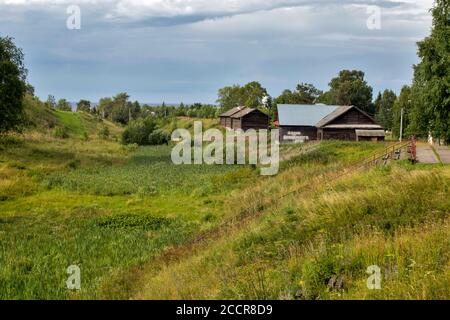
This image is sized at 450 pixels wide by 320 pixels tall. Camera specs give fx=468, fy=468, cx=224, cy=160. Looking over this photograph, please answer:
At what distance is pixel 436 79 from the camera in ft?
105

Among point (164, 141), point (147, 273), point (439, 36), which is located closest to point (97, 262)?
point (147, 273)

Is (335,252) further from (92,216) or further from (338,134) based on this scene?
(338,134)

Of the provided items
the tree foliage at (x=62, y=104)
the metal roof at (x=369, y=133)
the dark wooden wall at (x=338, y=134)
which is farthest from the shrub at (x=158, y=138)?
the tree foliage at (x=62, y=104)

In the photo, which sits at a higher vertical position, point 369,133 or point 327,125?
point 327,125

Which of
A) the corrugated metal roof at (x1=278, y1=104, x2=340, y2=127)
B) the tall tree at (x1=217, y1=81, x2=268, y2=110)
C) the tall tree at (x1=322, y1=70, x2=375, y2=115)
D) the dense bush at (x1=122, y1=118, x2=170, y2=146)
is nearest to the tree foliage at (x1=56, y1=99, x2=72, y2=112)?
the tall tree at (x1=217, y1=81, x2=268, y2=110)

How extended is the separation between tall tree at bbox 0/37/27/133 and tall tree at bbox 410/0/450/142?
1343 inches

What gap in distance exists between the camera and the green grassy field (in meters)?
8.98

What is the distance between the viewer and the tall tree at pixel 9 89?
135 ft

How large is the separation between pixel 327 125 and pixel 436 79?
Result: 23.5 metres

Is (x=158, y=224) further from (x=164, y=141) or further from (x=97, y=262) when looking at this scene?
(x=164, y=141)

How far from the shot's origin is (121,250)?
1595cm

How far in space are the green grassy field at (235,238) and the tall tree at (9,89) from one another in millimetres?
13873

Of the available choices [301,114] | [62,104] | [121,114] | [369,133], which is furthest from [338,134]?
[62,104]

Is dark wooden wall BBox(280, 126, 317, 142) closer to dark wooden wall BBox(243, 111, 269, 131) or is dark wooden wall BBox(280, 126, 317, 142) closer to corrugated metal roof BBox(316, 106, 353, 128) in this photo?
corrugated metal roof BBox(316, 106, 353, 128)
